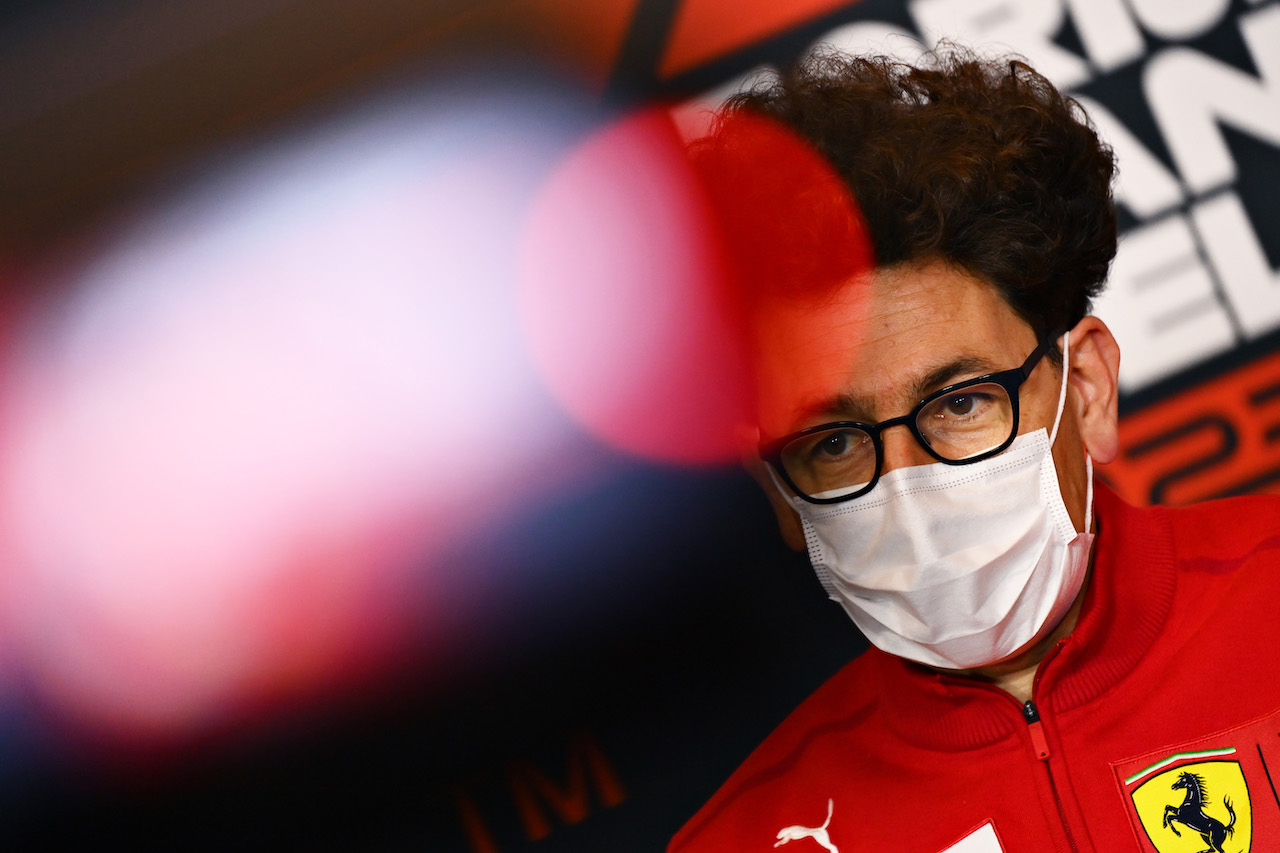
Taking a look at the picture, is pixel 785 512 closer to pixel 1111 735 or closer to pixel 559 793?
pixel 1111 735

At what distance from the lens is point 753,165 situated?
1.64 m

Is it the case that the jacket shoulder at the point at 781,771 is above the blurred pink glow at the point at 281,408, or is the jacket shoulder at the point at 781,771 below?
below

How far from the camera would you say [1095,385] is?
1.53 metres

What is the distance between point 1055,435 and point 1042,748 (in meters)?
0.40

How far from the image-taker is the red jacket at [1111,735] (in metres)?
1.33

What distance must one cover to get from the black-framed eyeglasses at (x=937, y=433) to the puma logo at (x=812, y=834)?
459mm

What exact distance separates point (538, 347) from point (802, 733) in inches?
41.5

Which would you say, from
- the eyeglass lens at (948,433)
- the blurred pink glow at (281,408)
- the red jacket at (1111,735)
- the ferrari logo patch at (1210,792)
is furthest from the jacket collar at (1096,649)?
the blurred pink glow at (281,408)

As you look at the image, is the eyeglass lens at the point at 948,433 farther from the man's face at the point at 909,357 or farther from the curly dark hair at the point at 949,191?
the curly dark hair at the point at 949,191

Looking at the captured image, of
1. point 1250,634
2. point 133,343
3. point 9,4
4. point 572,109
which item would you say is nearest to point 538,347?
point 572,109

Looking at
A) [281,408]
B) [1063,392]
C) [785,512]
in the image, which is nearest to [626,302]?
[281,408]

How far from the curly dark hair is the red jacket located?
35cm

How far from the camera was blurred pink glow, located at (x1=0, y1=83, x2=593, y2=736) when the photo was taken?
236 cm

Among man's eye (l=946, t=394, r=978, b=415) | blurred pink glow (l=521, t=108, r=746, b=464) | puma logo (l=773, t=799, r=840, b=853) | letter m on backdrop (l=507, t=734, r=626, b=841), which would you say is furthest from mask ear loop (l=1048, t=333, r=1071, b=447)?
letter m on backdrop (l=507, t=734, r=626, b=841)
